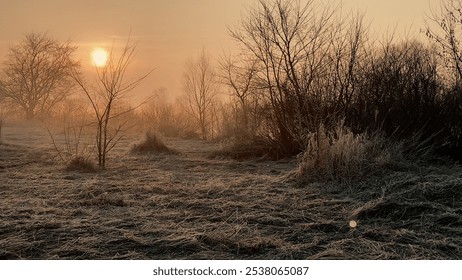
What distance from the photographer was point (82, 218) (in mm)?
4043

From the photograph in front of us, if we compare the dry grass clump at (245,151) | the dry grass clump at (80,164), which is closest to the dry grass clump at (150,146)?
Answer: the dry grass clump at (245,151)

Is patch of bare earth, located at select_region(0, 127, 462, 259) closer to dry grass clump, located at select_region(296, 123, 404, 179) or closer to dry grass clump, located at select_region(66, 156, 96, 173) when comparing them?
dry grass clump, located at select_region(296, 123, 404, 179)

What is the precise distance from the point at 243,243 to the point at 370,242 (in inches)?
34.6

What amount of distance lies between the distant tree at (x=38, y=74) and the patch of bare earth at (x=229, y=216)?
2.57 meters

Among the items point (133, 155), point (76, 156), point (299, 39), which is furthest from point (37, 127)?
point (299, 39)

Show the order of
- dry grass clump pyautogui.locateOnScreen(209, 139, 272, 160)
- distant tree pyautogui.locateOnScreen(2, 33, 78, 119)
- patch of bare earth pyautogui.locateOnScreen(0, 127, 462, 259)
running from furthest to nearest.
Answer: dry grass clump pyautogui.locateOnScreen(209, 139, 272, 160), distant tree pyautogui.locateOnScreen(2, 33, 78, 119), patch of bare earth pyautogui.locateOnScreen(0, 127, 462, 259)

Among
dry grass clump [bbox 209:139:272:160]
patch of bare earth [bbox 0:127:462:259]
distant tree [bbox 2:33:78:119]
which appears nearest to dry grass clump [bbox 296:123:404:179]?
patch of bare earth [bbox 0:127:462:259]

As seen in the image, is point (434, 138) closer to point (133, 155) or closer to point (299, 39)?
point (299, 39)

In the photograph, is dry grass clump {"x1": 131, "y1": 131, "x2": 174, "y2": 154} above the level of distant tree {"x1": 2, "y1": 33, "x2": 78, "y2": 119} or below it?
below

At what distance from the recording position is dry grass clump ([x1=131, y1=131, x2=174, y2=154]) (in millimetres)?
9555

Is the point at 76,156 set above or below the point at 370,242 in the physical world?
above

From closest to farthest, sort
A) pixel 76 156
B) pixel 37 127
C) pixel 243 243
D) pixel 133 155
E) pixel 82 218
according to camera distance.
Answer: pixel 243 243
pixel 82 218
pixel 76 156
pixel 133 155
pixel 37 127

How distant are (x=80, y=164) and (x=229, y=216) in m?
3.54

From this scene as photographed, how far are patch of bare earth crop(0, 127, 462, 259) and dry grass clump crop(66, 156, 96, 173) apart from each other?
0.41 m
